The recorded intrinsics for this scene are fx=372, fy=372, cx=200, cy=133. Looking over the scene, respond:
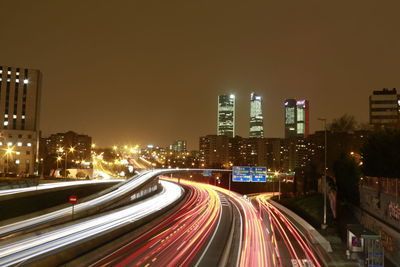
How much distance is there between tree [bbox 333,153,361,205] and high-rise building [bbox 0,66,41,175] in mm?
73534

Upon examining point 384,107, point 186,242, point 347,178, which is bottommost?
point 186,242

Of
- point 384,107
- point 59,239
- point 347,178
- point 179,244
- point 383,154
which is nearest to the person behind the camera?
point 59,239

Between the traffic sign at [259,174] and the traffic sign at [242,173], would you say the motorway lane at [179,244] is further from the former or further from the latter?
the traffic sign at [259,174]

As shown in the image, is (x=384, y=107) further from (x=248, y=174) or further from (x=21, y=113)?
(x=21, y=113)

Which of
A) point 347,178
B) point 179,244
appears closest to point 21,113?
point 179,244

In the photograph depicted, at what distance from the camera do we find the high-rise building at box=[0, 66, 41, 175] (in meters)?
91.7

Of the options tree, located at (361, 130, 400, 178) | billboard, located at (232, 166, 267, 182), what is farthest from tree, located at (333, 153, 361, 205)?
billboard, located at (232, 166, 267, 182)

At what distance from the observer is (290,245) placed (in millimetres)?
30609

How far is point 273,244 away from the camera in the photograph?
30.4 m

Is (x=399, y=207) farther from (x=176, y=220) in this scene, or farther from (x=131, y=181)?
(x=131, y=181)

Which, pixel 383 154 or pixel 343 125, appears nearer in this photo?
pixel 383 154

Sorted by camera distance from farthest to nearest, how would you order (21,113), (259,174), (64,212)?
(21,113), (259,174), (64,212)

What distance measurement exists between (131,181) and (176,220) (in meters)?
26.7

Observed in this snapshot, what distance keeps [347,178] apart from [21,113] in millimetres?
83392
